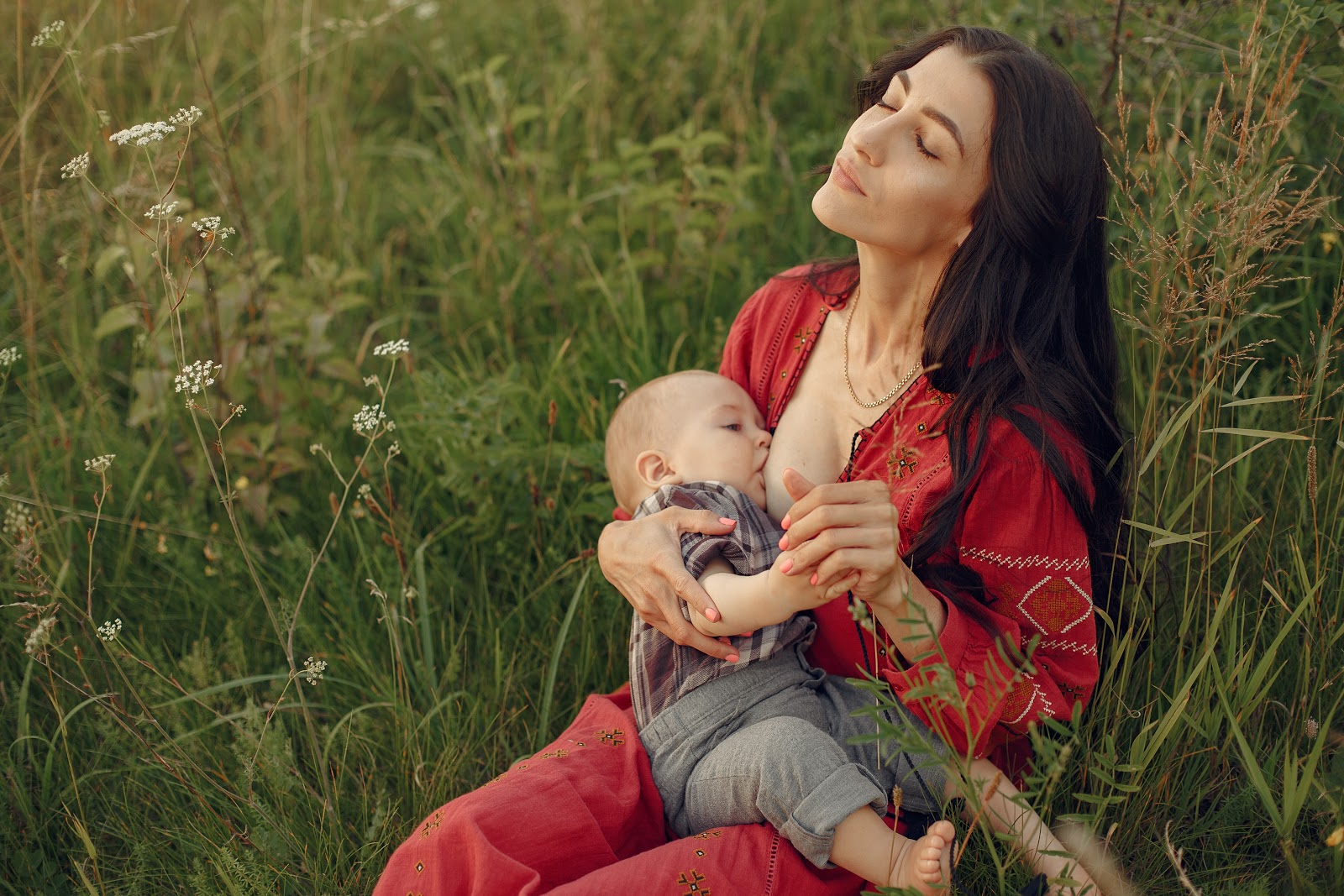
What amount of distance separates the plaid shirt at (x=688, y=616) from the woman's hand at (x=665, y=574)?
23 mm

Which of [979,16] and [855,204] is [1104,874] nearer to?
[855,204]

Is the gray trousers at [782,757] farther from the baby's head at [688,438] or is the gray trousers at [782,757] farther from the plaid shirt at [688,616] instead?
the baby's head at [688,438]

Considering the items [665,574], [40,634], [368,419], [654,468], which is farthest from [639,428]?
[40,634]

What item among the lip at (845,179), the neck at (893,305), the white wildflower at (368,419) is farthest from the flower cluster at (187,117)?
the neck at (893,305)

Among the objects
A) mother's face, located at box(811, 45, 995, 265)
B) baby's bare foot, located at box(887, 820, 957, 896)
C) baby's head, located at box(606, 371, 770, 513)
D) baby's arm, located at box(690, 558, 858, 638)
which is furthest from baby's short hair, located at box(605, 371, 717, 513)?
baby's bare foot, located at box(887, 820, 957, 896)

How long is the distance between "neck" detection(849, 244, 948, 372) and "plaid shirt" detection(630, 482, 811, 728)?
406 millimetres

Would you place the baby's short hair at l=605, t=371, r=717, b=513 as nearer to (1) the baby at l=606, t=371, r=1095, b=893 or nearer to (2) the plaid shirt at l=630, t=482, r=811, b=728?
(1) the baby at l=606, t=371, r=1095, b=893

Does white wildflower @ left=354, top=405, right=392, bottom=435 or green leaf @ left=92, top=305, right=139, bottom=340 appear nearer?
white wildflower @ left=354, top=405, right=392, bottom=435

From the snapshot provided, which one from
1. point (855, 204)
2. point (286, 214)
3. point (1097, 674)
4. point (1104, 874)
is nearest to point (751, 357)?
point (855, 204)

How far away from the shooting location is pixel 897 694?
6.36 ft

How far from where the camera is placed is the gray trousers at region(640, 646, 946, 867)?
176 centimetres

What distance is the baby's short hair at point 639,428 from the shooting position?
7.20 ft

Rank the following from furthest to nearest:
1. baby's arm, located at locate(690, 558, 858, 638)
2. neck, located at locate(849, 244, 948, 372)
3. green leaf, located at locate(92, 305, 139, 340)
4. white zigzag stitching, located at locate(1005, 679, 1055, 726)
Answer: green leaf, located at locate(92, 305, 139, 340)
neck, located at locate(849, 244, 948, 372)
white zigzag stitching, located at locate(1005, 679, 1055, 726)
baby's arm, located at locate(690, 558, 858, 638)

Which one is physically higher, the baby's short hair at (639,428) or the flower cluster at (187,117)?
the flower cluster at (187,117)
